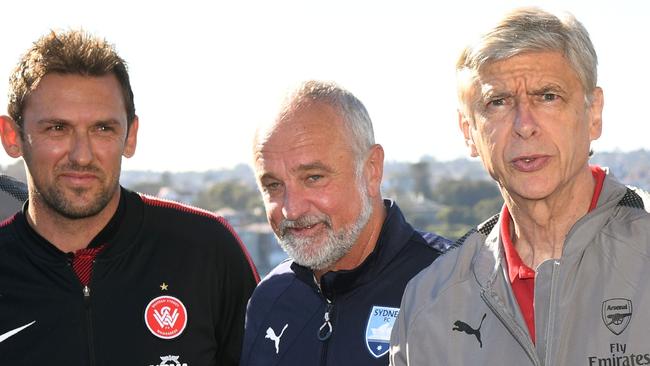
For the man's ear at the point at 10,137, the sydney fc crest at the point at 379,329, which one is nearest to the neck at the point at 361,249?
the sydney fc crest at the point at 379,329

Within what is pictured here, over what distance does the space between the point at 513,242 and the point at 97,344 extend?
6.83ft

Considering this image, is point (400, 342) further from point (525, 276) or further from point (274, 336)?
point (274, 336)

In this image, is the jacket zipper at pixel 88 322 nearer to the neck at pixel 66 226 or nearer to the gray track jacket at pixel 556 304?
the neck at pixel 66 226

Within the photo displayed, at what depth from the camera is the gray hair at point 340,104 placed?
408cm

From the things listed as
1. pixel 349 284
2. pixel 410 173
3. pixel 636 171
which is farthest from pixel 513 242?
pixel 410 173

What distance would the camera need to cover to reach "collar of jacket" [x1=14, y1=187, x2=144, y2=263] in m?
4.38

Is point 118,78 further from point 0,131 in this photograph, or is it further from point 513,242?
point 513,242

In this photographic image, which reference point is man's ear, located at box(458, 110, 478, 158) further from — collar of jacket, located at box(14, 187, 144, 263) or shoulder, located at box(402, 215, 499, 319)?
collar of jacket, located at box(14, 187, 144, 263)

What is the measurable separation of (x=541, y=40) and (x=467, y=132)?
0.50 metres

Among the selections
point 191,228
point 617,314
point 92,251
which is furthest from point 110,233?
point 617,314

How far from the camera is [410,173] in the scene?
111 meters

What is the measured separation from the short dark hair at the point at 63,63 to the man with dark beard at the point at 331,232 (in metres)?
0.97

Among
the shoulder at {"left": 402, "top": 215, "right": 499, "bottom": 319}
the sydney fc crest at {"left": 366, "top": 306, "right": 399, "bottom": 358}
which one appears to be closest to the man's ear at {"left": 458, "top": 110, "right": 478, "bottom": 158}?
the shoulder at {"left": 402, "top": 215, "right": 499, "bottom": 319}

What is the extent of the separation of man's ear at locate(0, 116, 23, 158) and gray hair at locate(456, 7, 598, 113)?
247cm
